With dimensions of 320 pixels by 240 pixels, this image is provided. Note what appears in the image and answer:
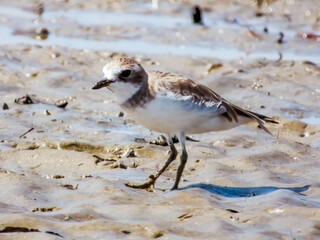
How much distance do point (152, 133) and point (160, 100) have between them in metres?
2.43

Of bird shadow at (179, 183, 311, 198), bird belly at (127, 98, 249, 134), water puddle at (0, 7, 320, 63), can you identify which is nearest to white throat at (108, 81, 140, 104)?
bird belly at (127, 98, 249, 134)

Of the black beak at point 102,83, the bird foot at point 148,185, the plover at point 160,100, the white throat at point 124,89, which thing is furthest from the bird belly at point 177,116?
the bird foot at point 148,185

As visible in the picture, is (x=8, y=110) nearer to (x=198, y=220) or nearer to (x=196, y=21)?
(x=198, y=220)

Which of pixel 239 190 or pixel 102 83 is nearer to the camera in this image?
pixel 102 83

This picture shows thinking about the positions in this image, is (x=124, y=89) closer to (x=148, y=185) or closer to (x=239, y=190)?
(x=148, y=185)

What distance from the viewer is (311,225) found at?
16.5 feet

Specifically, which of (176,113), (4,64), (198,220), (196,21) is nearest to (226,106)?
(176,113)

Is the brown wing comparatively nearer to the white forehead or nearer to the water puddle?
the white forehead

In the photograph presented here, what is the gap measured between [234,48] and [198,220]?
809 centimetres

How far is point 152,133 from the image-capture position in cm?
823

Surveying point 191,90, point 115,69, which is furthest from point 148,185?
point 115,69

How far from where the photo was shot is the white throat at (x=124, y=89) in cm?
584

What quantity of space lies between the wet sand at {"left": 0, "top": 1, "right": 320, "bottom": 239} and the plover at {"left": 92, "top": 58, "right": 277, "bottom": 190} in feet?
1.77

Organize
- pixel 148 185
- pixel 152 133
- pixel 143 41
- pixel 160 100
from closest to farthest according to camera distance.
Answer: pixel 160 100 → pixel 148 185 → pixel 152 133 → pixel 143 41
